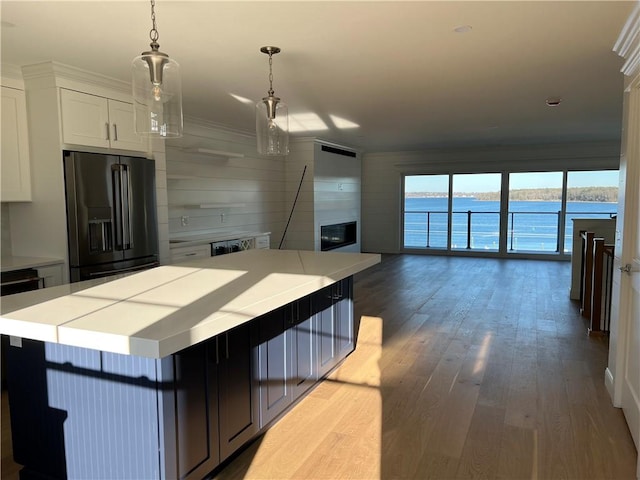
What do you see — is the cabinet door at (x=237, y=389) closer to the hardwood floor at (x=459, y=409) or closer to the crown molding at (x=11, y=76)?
the hardwood floor at (x=459, y=409)

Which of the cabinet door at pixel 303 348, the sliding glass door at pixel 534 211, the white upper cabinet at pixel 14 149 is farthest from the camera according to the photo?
the sliding glass door at pixel 534 211

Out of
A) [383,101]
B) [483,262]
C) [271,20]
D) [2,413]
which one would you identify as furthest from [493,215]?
[2,413]

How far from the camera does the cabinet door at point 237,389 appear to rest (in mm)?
2197

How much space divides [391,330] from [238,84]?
9.24 feet

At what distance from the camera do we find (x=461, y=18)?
2779 mm

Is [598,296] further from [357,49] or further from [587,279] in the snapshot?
[357,49]

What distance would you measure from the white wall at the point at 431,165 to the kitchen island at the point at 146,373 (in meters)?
8.13

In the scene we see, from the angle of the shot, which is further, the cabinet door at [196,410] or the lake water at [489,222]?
the lake water at [489,222]

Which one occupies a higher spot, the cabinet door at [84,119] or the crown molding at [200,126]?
the crown molding at [200,126]

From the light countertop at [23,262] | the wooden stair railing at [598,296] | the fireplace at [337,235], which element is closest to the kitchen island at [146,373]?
the light countertop at [23,262]

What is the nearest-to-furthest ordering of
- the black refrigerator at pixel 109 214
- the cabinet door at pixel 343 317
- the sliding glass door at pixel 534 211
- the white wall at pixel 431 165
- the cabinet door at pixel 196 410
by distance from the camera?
1. the cabinet door at pixel 196 410
2. the cabinet door at pixel 343 317
3. the black refrigerator at pixel 109 214
4. the white wall at pixel 431 165
5. the sliding glass door at pixel 534 211

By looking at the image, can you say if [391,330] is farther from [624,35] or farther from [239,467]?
[624,35]

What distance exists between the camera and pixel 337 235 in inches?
366

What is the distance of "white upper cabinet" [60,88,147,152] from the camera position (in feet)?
12.4
